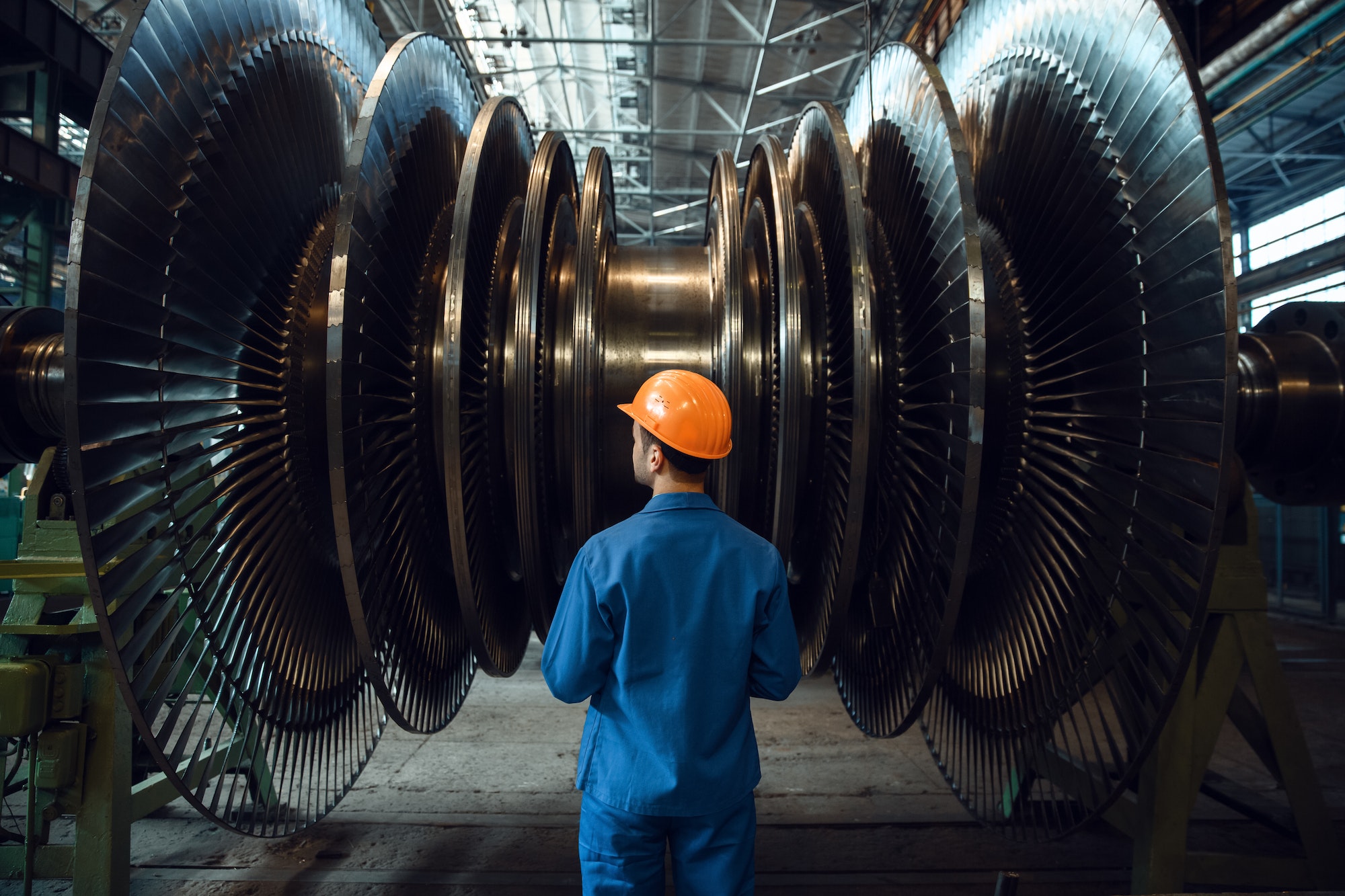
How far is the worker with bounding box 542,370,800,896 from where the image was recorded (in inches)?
57.9

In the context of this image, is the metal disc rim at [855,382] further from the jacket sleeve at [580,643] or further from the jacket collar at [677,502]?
the jacket sleeve at [580,643]

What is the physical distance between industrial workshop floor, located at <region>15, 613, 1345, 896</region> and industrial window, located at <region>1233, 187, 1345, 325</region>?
822 centimetres

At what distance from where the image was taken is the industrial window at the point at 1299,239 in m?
9.95

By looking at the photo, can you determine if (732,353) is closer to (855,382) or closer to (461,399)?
(855,382)

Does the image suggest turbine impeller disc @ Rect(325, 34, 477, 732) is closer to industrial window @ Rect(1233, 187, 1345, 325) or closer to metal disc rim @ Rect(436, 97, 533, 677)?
metal disc rim @ Rect(436, 97, 533, 677)

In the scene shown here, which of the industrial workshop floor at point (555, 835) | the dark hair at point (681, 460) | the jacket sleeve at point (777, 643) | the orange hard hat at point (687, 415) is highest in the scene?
the orange hard hat at point (687, 415)

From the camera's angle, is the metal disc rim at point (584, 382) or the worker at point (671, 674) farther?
the metal disc rim at point (584, 382)

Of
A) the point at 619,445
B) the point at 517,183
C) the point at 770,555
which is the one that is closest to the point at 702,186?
the point at 517,183

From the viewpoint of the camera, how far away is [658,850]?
1537 mm

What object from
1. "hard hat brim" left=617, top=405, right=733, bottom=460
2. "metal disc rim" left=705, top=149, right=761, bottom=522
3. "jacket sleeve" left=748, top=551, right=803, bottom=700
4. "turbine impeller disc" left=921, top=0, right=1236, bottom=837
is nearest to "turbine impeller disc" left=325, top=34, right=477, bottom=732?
"hard hat brim" left=617, top=405, right=733, bottom=460

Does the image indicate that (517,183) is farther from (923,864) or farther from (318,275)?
(923,864)

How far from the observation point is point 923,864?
2592 millimetres

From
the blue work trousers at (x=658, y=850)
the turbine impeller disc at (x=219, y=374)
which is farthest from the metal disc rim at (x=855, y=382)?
the turbine impeller disc at (x=219, y=374)

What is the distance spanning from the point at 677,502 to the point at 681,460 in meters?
0.08
